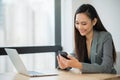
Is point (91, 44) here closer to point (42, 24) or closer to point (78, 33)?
point (78, 33)

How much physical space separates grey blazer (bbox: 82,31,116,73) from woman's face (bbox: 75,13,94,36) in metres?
0.09

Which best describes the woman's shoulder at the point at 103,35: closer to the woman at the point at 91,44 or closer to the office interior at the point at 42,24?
the woman at the point at 91,44

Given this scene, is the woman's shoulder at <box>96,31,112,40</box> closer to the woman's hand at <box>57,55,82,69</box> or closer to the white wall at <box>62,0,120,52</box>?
the woman's hand at <box>57,55,82,69</box>

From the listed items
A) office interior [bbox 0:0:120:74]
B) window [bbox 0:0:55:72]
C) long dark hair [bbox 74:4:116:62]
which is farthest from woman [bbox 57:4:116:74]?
window [bbox 0:0:55:72]

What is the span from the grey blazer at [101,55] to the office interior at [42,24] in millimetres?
875

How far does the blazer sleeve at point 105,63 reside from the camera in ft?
6.48

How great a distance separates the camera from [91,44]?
88.7 inches

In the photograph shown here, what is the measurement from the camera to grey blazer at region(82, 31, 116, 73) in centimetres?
198

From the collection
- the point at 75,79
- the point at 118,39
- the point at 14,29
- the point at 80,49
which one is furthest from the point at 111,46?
the point at 14,29

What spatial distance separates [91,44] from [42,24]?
139cm

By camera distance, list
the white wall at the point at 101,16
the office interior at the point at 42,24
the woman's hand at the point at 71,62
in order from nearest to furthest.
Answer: the woman's hand at the point at 71,62
the white wall at the point at 101,16
the office interior at the point at 42,24

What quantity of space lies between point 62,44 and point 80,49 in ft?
4.23

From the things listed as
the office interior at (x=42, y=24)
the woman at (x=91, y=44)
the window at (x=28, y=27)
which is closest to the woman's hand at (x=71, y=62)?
A: the woman at (x=91, y=44)

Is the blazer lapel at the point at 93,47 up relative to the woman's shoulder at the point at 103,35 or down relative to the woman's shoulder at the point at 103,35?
down
